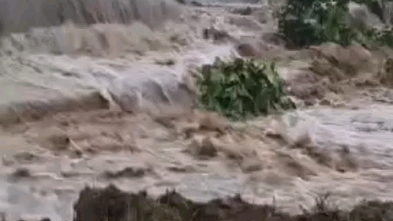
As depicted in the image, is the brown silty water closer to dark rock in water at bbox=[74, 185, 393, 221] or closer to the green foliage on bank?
dark rock in water at bbox=[74, 185, 393, 221]

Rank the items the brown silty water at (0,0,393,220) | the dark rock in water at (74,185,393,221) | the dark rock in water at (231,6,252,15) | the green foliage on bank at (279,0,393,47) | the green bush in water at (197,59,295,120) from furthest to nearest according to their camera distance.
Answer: the dark rock in water at (231,6,252,15) < the green foliage on bank at (279,0,393,47) < the green bush in water at (197,59,295,120) < the brown silty water at (0,0,393,220) < the dark rock in water at (74,185,393,221)

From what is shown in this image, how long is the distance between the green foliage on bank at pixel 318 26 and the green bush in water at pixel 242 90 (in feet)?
9.33

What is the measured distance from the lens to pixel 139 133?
18.8 feet

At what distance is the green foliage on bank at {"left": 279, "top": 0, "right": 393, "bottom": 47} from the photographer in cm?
962

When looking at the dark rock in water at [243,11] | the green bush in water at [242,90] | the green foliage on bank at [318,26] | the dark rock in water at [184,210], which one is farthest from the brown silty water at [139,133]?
the dark rock in water at [243,11]

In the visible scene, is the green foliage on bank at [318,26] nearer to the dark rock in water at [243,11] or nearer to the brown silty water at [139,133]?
the dark rock in water at [243,11]

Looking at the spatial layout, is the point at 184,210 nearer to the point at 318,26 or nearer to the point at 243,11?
the point at 318,26

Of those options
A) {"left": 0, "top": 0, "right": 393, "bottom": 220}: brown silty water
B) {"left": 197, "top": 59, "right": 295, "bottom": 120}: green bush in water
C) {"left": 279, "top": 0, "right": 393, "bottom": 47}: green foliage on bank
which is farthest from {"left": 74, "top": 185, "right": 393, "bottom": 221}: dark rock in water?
{"left": 279, "top": 0, "right": 393, "bottom": 47}: green foliage on bank

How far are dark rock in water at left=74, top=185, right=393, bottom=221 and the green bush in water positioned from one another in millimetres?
2810

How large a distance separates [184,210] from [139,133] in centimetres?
250

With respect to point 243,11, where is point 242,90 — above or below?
below

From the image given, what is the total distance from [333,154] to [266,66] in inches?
63.6

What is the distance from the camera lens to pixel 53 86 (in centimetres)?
644

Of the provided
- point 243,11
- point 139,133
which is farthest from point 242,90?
point 243,11
